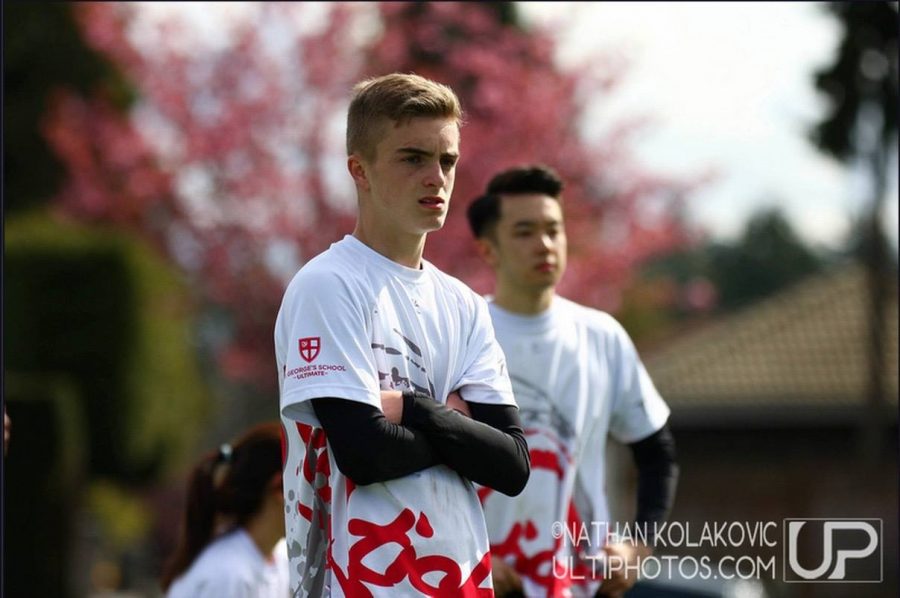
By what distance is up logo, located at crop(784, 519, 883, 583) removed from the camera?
688 centimetres

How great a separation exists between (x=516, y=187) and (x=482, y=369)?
6.51 feet

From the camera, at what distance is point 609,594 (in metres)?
5.30

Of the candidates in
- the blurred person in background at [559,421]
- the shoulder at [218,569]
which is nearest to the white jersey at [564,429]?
the blurred person in background at [559,421]

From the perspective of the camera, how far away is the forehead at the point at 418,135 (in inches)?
144

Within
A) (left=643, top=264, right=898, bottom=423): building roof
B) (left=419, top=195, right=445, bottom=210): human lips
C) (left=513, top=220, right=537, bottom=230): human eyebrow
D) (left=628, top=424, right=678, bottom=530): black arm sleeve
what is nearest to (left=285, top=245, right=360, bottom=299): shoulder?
(left=419, top=195, right=445, bottom=210): human lips

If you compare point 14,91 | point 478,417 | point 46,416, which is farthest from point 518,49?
point 14,91

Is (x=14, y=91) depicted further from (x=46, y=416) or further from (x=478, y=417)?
(x=478, y=417)

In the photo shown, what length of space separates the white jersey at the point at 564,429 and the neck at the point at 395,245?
66.4 inches

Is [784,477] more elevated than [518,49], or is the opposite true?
[518,49]

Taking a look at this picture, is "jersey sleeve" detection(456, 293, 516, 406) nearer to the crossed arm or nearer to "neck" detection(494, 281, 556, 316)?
the crossed arm

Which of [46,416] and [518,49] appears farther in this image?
[46,416]

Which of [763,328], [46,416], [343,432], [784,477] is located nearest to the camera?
[343,432]

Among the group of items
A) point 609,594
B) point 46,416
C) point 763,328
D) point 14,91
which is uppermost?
point 14,91

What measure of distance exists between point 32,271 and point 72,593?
6355 millimetres
